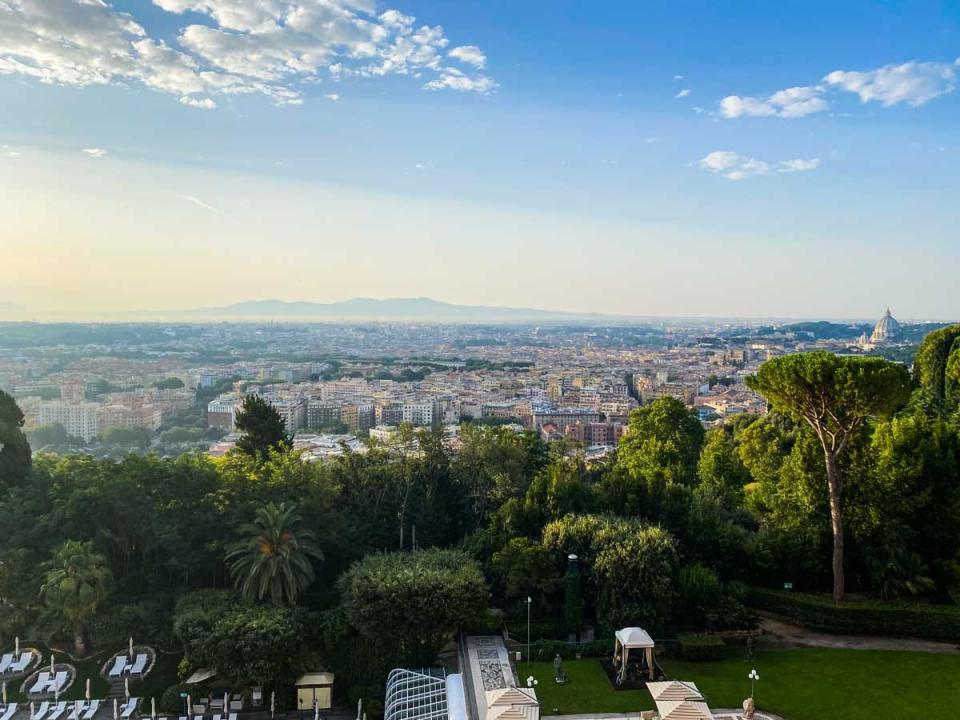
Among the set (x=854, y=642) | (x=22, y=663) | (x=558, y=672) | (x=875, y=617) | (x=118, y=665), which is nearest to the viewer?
(x=558, y=672)

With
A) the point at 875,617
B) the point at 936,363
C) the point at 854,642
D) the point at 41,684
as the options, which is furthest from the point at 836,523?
the point at 41,684

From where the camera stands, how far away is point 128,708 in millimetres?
16312

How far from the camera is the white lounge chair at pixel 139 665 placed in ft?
57.7

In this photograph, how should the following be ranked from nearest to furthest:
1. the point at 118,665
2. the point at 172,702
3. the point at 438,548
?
the point at 172,702, the point at 118,665, the point at 438,548

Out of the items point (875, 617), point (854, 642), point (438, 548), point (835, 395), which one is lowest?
point (854, 642)

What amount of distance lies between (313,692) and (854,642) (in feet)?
42.5

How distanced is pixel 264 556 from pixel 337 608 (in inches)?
90.5

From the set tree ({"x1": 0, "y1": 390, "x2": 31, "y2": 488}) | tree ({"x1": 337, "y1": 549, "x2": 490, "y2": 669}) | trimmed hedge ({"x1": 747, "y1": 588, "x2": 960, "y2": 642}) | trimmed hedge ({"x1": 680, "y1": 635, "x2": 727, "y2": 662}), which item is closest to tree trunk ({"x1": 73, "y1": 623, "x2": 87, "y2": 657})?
tree ({"x1": 0, "y1": 390, "x2": 31, "y2": 488})

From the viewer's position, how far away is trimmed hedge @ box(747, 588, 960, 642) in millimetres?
17078

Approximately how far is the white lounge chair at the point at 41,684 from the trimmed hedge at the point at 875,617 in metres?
18.3

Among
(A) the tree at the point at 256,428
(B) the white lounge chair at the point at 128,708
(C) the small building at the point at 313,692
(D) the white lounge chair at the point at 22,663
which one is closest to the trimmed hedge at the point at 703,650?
(C) the small building at the point at 313,692

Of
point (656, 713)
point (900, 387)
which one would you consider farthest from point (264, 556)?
point (900, 387)

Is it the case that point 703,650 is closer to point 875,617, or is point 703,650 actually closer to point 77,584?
point 875,617

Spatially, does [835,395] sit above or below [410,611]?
above
